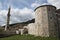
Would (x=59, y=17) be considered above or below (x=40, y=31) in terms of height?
above

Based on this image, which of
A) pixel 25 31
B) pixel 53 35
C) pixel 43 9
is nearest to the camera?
pixel 53 35

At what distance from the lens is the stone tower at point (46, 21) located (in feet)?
63.7

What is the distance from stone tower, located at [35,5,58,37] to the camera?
19.4 meters

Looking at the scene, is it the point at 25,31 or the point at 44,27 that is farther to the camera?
the point at 25,31

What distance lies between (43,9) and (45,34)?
4.30m

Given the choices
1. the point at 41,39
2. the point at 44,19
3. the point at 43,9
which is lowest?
the point at 41,39

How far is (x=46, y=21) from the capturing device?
64.7 feet

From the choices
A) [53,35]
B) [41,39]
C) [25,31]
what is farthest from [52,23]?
[25,31]

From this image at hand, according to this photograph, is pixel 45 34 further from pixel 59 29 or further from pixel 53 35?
pixel 59 29

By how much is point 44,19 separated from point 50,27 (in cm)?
166

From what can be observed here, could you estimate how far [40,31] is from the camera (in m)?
20.0

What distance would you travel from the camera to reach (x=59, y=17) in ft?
70.8

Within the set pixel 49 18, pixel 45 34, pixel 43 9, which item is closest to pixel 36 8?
pixel 43 9

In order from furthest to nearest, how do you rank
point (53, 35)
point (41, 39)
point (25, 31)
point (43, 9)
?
point (25, 31), point (43, 9), point (53, 35), point (41, 39)
